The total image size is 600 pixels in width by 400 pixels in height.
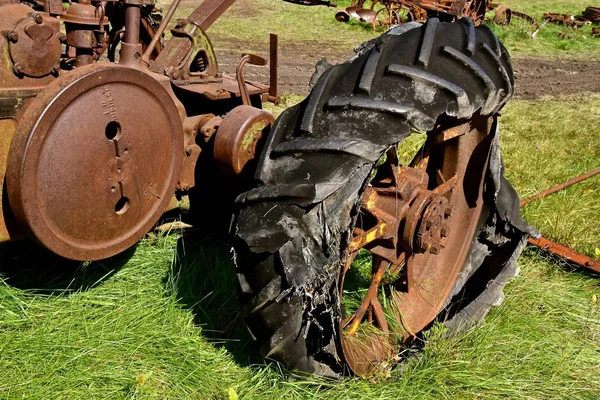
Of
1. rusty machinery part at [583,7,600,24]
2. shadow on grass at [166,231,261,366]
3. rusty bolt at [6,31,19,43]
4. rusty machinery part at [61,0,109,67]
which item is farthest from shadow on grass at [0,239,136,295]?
rusty machinery part at [583,7,600,24]

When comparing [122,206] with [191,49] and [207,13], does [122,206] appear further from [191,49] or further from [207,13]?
[207,13]

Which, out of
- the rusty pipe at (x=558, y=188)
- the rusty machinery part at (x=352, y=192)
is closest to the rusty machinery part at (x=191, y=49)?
the rusty machinery part at (x=352, y=192)

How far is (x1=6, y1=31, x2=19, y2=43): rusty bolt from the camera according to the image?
1.99 m

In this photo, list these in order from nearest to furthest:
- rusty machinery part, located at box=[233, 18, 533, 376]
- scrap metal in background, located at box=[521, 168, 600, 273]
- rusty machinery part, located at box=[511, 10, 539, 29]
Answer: rusty machinery part, located at box=[233, 18, 533, 376] → scrap metal in background, located at box=[521, 168, 600, 273] → rusty machinery part, located at box=[511, 10, 539, 29]

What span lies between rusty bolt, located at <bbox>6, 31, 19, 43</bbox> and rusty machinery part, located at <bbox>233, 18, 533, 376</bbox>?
83 cm

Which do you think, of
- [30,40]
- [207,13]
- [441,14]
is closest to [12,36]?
[30,40]

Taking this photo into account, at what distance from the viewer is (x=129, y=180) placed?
2.21 metres

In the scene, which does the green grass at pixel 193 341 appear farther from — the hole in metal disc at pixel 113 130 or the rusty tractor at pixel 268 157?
the hole in metal disc at pixel 113 130

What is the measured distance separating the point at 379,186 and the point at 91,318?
1.26 metres

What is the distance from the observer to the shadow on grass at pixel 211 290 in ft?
8.43

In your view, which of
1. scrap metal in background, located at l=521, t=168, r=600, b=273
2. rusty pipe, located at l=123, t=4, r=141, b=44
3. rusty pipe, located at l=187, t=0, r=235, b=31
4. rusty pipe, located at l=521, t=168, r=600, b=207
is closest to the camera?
rusty pipe, located at l=123, t=4, r=141, b=44

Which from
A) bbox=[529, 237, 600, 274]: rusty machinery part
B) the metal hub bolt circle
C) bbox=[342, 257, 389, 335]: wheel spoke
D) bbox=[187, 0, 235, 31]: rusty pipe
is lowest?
bbox=[529, 237, 600, 274]: rusty machinery part

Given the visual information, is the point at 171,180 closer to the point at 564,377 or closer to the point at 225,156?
the point at 225,156

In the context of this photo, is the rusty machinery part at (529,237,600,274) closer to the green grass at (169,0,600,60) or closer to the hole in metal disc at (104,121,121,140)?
the hole in metal disc at (104,121,121,140)
